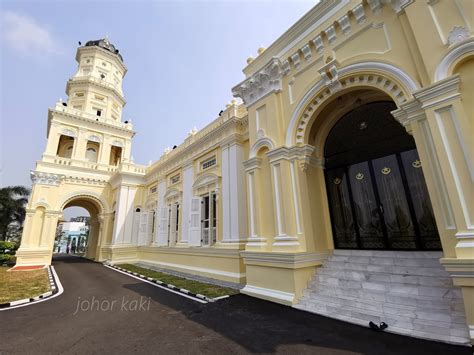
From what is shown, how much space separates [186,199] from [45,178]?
11086 millimetres

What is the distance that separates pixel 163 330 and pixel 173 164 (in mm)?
10079

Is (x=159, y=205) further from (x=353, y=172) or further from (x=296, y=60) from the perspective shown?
(x=353, y=172)

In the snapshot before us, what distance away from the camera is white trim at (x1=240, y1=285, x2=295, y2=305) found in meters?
5.10

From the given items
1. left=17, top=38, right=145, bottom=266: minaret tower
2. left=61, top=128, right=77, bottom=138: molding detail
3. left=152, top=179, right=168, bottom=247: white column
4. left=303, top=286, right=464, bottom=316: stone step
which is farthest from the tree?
left=303, top=286, right=464, bottom=316: stone step

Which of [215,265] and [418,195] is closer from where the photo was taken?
[418,195]

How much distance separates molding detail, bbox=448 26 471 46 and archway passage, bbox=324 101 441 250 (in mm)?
1727

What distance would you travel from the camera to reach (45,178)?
15.0 m

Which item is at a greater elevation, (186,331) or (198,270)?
(198,270)

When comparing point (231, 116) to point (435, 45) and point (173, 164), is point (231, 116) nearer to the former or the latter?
point (173, 164)

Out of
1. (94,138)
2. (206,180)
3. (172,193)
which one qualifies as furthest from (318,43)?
(94,138)

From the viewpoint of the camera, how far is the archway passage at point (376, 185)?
4.87 meters

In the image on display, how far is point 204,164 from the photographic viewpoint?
10805 mm

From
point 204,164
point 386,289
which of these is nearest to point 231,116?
point 204,164

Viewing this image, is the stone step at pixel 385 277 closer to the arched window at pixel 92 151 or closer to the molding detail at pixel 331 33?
the molding detail at pixel 331 33
